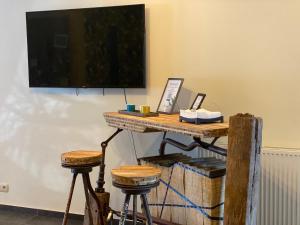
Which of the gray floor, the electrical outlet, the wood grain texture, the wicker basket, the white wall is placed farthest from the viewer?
the electrical outlet

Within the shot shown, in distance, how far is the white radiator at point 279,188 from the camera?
2812mm

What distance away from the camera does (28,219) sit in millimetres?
3744

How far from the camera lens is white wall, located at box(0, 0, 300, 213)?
2920mm

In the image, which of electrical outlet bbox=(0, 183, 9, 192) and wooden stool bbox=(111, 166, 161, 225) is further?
electrical outlet bbox=(0, 183, 9, 192)

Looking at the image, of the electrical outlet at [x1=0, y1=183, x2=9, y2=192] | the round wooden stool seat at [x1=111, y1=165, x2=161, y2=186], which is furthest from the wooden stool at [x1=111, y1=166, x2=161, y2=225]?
the electrical outlet at [x1=0, y1=183, x2=9, y2=192]

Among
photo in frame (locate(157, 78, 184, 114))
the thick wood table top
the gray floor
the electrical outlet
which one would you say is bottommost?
the gray floor

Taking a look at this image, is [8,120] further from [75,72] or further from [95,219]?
[95,219]

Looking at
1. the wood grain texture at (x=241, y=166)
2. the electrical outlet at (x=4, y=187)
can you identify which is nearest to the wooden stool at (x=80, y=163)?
the wood grain texture at (x=241, y=166)

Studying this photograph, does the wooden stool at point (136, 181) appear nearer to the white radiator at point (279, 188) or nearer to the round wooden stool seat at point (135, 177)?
the round wooden stool seat at point (135, 177)

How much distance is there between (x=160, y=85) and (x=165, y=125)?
0.98 m

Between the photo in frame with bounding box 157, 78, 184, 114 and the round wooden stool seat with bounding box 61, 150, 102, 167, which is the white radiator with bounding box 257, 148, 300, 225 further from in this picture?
the round wooden stool seat with bounding box 61, 150, 102, 167

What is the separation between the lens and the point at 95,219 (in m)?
2.97

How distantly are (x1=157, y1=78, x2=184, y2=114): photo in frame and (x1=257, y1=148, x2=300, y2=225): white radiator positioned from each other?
2.47ft

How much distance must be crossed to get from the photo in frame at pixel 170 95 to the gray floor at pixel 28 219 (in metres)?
1.47
